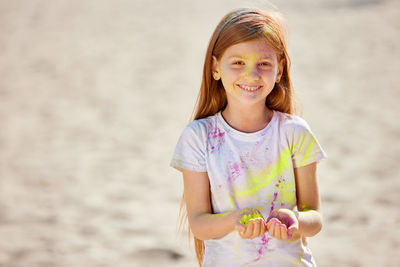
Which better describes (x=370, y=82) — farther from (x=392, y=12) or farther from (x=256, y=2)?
(x=256, y=2)

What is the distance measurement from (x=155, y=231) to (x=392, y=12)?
8586 millimetres

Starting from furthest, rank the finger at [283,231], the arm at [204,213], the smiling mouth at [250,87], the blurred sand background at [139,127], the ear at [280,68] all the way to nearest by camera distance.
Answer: the blurred sand background at [139,127]
the ear at [280,68]
the smiling mouth at [250,87]
the arm at [204,213]
the finger at [283,231]

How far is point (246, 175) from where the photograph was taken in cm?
→ 189

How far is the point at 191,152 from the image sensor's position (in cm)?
194

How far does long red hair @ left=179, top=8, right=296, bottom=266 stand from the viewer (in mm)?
1863

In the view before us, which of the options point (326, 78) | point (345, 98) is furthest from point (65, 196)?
point (326, 78)

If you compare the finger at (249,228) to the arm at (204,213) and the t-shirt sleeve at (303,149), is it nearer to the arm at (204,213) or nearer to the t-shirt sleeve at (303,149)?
the arm at (204,213)

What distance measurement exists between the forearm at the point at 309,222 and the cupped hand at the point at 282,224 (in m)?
0.06

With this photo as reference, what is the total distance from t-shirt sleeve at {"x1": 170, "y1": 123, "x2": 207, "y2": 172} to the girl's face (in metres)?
0.20

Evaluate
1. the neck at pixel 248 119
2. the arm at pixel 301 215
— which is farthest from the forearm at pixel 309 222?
the neck at pixel 248 119

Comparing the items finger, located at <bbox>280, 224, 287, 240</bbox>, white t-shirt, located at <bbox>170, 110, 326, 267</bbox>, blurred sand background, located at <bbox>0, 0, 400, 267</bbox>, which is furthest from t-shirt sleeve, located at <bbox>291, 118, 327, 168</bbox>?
blurred sand background, located at <bbox>0, 0, 400, 267</bbox>

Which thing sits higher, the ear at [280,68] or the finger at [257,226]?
the ear at [280,68]

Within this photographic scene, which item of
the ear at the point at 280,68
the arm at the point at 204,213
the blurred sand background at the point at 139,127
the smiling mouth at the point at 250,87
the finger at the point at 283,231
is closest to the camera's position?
the finger at the point at 283,231

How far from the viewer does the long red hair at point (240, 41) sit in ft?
6.11
